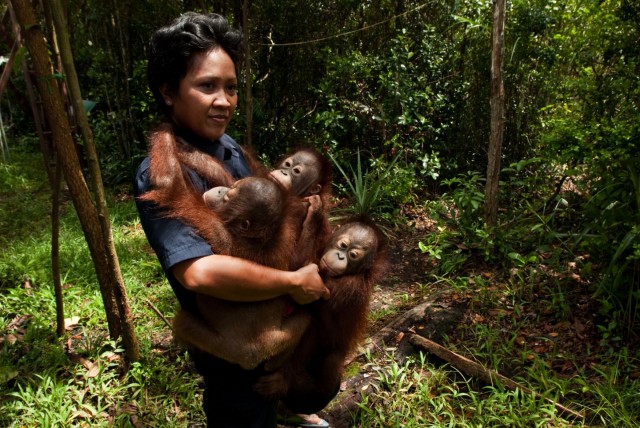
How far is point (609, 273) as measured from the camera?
3158 millimetres

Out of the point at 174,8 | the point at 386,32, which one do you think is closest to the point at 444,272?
the point at 386,32

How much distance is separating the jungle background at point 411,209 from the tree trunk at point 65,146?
0.08 ft

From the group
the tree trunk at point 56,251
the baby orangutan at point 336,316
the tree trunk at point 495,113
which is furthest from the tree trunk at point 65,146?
the tree trunk at point 495,113

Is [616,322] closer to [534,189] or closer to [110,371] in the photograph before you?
[534,189]

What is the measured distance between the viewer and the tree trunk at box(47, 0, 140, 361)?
2256 millimetres

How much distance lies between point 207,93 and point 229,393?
1201mm

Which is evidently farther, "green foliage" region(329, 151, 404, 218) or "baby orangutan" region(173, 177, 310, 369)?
"green foliage" region(329, 151, 404, 218)

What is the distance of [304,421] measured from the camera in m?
2.56

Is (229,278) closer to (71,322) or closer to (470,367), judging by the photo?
(470,367)

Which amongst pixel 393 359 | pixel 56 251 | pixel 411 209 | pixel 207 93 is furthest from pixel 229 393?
pixel 411 209

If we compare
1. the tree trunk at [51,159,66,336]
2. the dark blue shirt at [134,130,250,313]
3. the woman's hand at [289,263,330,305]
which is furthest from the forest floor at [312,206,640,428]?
the tree trunk at [51,159,66,336]

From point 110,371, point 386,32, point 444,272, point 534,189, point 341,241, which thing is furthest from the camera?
point 386,32

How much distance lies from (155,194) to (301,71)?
5.04 metres

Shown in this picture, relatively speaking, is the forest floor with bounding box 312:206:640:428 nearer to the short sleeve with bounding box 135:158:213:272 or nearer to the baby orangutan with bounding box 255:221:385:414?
the baby orangutan with bounding box 255:221:385:414
